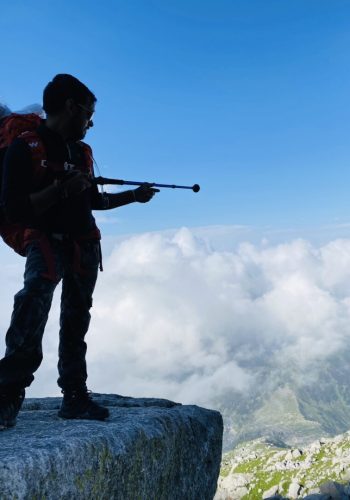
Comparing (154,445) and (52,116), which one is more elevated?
(52,116)

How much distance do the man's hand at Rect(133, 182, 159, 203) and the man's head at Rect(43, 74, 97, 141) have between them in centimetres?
181

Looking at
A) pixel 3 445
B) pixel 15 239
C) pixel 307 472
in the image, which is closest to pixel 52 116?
pixel 15 239

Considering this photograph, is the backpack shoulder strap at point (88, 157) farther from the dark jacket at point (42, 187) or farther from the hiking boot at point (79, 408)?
the hiking boot at point (79, 408)

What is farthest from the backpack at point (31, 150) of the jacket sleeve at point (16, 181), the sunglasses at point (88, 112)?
the sunglasses at point (88, 112)

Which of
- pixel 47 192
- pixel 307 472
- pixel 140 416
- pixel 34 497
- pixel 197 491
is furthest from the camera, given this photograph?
pixel 307 472

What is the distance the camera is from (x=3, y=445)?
550 centimetres

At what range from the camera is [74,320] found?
7941 mm

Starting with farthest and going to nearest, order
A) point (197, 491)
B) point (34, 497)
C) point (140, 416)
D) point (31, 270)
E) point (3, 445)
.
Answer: point (197, 491) → point (140, 416) → point (31, 270) → point (3, 445) → point (34, 497)

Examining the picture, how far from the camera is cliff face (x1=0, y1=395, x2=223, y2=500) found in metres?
4.99

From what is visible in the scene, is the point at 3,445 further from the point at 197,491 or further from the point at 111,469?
the point at 197,491

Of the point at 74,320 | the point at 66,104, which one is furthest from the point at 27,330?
the point at 66,104

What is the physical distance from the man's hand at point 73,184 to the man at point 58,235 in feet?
0.05

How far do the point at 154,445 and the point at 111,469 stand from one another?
158 cm

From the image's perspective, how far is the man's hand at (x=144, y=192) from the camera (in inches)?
338
